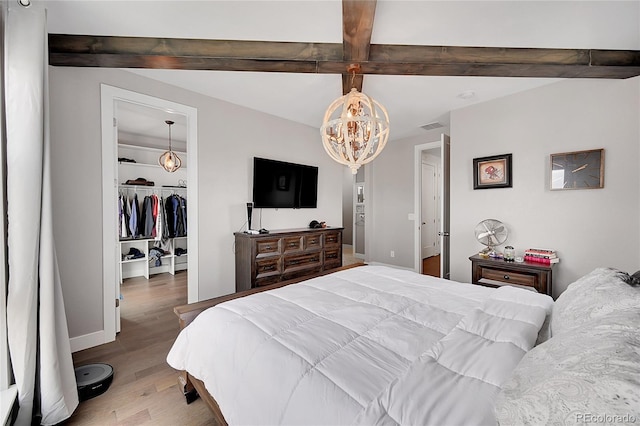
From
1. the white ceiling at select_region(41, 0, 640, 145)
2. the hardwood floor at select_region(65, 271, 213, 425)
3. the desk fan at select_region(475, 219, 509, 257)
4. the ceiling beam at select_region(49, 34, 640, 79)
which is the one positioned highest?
the white ceiling at select_region(41, 0, 640, 145)

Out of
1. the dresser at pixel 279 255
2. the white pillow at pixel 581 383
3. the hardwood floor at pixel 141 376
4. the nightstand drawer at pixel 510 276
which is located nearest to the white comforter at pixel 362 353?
the white pillow at pixel 581 383

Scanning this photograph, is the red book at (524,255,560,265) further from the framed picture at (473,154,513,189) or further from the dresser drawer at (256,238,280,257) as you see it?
the dresser drawer at (256,238,280,257)

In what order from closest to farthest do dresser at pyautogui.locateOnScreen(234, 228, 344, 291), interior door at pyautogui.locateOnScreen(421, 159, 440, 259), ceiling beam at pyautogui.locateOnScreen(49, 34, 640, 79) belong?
1. ceiling beam at pyautogui.locateOnScreen(49, 34, 640, 79)
2. dresser at pyautogui.locateOnScreen(234, 228, 344, 291)
3. interior door at pyautogui.locateOnScreen(421, 159, 440, 259)

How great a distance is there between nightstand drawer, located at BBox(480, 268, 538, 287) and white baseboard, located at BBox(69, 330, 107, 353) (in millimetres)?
3896

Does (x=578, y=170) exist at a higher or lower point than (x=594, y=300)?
higher

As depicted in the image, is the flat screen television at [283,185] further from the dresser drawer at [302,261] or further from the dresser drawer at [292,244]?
the dresser drawer at [302,261]

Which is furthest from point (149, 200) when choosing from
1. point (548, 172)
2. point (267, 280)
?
point (548, 172)

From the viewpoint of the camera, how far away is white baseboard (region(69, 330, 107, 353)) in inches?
91.8

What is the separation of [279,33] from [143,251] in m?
4.25

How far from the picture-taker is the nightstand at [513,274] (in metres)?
2.60

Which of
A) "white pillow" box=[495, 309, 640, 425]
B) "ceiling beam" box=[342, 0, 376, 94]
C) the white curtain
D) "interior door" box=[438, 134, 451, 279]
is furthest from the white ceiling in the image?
"white pillow" box=[495, 309, 640, 425]

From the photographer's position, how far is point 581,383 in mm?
602

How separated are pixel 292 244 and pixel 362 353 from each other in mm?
2560

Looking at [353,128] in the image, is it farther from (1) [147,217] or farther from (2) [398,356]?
(1) [147,217]
